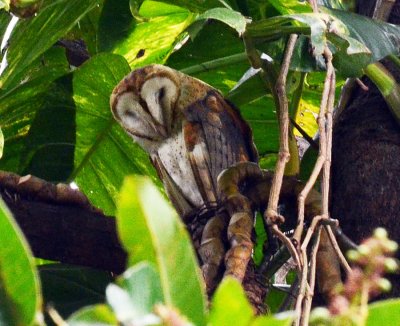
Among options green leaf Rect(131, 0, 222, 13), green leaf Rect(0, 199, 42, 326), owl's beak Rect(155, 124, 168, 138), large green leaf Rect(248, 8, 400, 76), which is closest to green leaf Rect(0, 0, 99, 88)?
green leaf Rect(131, 0, 222, 13)

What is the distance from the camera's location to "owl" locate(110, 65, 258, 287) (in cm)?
160

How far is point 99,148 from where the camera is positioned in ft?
6.19

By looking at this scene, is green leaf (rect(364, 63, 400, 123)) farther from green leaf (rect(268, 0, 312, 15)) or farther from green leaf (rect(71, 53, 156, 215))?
green leaf (rect(71, 53, 156, 215))

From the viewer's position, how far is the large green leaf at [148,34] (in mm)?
1815

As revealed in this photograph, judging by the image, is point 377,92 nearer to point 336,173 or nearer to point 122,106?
point 336,173

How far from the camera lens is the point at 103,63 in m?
1.79

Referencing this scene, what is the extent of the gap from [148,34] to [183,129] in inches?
12.3

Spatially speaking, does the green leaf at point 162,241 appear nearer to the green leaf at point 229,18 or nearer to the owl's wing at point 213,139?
the green leaf at point 229,18

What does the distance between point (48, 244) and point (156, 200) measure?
3.06 feet

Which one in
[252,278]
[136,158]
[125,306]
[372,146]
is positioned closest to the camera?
[125,306]

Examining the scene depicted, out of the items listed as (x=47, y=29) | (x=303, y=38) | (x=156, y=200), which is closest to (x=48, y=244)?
(x=47, y=29)

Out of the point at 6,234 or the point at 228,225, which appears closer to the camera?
the point at 6,234

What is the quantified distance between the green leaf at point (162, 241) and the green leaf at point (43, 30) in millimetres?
1138

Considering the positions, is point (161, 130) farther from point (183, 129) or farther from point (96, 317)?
point (96, 317)
